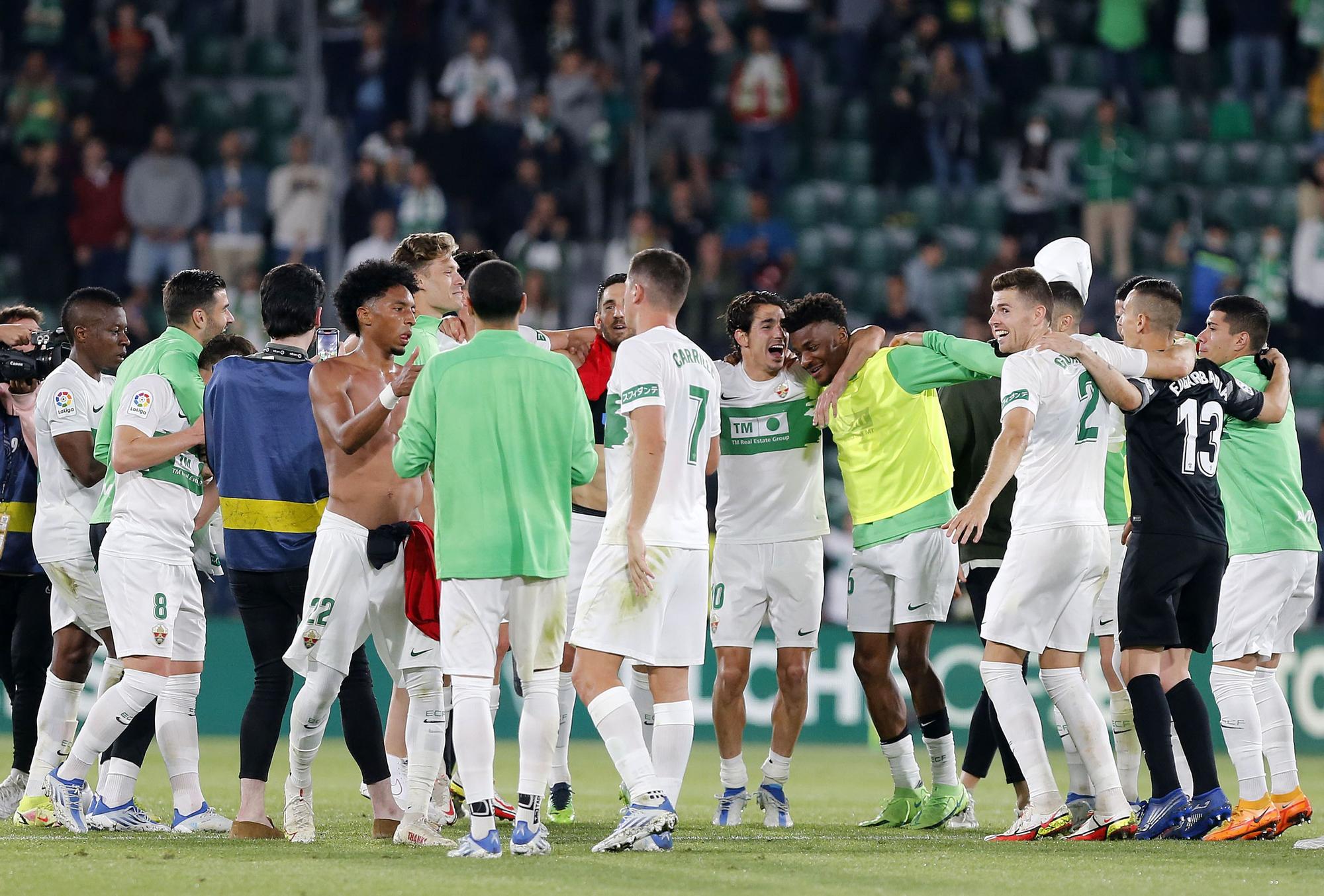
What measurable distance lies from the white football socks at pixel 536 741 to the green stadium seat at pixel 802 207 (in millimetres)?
13726

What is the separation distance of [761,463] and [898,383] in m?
0.84

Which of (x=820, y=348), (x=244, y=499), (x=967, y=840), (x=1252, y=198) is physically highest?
(x=1252, y=198)

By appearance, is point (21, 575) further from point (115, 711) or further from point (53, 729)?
point (115, 711)

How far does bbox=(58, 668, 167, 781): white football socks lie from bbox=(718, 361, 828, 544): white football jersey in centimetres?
307

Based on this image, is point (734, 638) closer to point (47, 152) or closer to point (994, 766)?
point (994, 766)

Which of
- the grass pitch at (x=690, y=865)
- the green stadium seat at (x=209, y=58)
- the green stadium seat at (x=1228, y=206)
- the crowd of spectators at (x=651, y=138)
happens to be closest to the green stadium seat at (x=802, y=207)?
the crowd of spectators at (x=651, y=138)

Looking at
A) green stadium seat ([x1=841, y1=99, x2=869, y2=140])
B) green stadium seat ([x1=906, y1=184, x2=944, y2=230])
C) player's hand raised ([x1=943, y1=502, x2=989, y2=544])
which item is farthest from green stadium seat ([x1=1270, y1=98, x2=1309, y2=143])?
player's hand raised ([x1=943, y1=502, x2=989, y2=544])

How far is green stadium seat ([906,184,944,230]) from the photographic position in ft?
66.8

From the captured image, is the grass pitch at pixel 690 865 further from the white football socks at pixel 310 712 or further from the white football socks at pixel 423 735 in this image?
the white football socks at pixel 310 712

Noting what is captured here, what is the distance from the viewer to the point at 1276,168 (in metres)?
21.0

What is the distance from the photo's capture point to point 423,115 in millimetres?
20266

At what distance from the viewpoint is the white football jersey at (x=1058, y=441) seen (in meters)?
7.89

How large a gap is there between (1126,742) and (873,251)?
37.1 feet

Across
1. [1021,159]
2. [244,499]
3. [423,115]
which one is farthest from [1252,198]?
[244,499]
